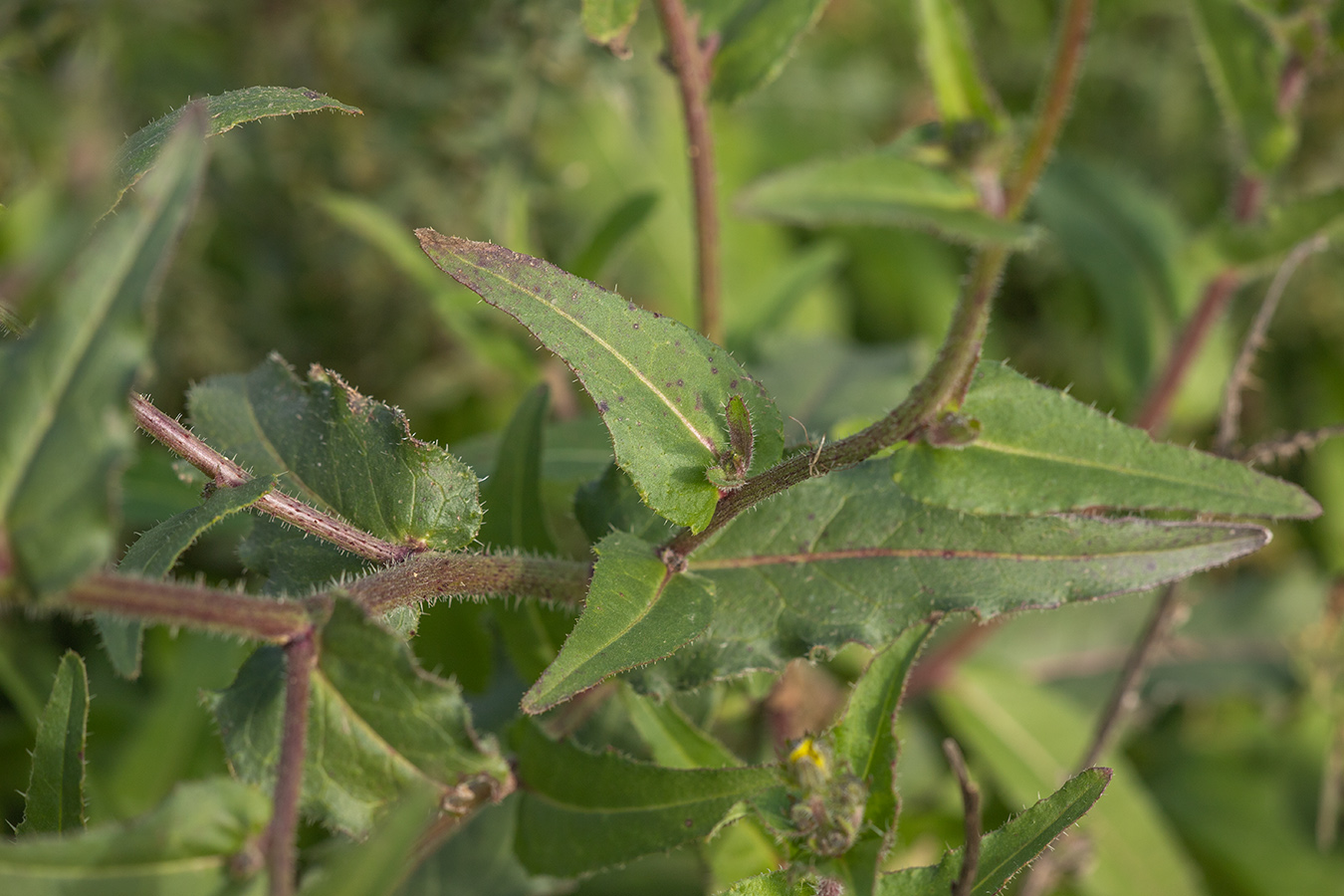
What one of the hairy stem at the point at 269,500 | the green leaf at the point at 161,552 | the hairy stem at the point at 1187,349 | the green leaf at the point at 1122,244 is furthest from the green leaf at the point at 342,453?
the green leaf at the point at 1122,244

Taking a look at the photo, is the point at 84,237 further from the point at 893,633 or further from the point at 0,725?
the point at 0,725

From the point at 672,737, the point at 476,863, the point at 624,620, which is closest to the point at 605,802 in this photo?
the point at 672,737

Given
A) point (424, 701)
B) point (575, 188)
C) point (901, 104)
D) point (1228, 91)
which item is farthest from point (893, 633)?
point (901, 104)

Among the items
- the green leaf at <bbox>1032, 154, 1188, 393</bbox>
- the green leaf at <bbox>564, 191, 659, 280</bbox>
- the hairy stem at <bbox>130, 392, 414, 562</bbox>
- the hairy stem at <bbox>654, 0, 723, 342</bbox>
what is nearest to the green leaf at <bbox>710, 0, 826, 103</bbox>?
the hairy stem at <bbox>654, 0, 723, 342</bbox>

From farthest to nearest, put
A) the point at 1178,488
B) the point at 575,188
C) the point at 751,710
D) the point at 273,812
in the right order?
the point at 575,188, the point at 751,710, the point at 1178,488, the point at 273,812

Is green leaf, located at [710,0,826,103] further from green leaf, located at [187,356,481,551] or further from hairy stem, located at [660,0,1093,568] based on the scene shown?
green leaf, located at [187,356,481,551]

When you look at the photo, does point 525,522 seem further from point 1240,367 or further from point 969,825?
point 1240,367
